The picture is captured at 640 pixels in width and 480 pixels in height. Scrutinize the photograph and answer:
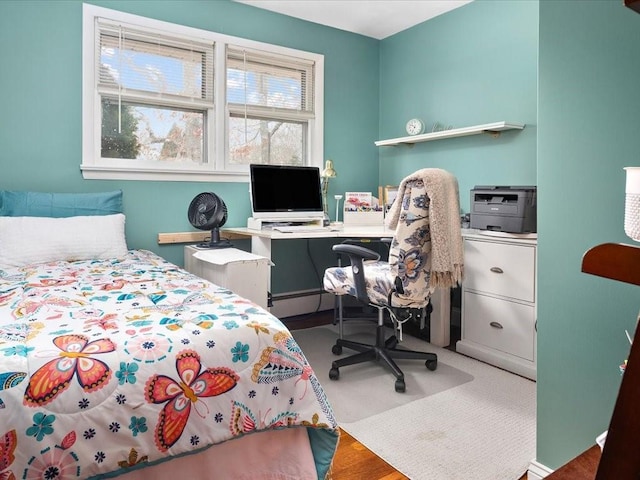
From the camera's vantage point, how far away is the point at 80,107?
303 centimetres

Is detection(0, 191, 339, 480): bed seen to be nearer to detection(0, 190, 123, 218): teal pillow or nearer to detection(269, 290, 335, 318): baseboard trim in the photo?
detection(0, 190, 123, 218): teal pillow

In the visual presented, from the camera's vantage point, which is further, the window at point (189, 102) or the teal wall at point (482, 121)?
the window at point (189, 102)

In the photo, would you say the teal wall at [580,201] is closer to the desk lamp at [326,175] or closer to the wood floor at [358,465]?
the wood floor at [358,465]

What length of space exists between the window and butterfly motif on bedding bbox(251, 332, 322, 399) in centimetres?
229

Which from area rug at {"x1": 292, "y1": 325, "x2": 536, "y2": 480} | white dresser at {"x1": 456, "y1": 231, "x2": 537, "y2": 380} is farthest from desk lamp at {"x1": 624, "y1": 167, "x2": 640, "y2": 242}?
white dresser at {"x1": 456, "y1": 231, "x2": 537, "y2": 380}

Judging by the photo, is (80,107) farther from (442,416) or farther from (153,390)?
(442,416)

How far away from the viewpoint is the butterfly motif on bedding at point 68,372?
103cm

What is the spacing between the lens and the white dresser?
8.75ft

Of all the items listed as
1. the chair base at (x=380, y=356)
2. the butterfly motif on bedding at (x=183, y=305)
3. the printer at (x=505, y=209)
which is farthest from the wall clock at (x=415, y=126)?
the butterfly motif on bedding at (x=183, y=305)

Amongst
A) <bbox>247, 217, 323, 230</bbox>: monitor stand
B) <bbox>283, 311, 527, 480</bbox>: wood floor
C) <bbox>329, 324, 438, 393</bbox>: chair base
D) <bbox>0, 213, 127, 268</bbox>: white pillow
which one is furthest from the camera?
<bbox>247, 217, 323, 230</bbox>: monitor stand

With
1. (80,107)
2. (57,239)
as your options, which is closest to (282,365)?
(57,239)

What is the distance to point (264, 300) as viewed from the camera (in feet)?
9.25

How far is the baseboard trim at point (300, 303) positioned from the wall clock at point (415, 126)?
5.13 feet

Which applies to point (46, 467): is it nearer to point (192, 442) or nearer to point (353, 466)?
point (192, 442)
